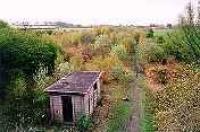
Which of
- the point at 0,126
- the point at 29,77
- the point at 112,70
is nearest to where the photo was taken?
the point at 0,126

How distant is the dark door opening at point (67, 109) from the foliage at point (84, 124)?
3.64 ft

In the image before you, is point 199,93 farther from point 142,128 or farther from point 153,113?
point 153,113

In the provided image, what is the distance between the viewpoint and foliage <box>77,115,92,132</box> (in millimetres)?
25125

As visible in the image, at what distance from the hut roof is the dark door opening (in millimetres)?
642

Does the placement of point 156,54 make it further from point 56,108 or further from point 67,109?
point 56,108

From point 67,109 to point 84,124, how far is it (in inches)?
70.2

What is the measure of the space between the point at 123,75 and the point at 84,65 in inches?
164

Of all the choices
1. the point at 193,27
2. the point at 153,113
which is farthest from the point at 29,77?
the point at 193,27

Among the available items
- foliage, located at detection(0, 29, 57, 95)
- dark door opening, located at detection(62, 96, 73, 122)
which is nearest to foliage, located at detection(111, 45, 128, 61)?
foliage, located at detection(0, 29, 57, 95)

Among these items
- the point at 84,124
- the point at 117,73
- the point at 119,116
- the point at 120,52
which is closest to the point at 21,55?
the point at 84,124

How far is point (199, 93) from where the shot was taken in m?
19.9

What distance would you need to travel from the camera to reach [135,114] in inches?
1145

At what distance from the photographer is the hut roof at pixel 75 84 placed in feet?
84.5

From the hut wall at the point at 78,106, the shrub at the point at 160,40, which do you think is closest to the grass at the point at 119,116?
the hut wall at the point at 78,106
